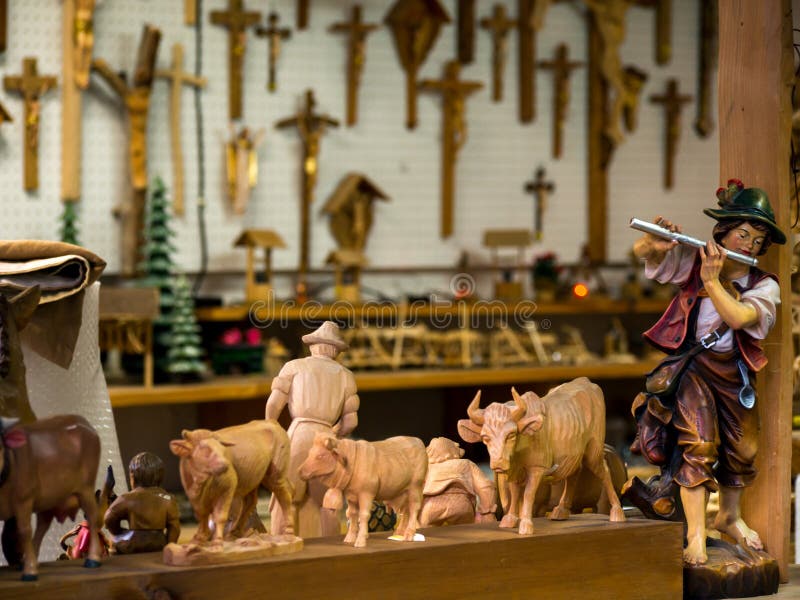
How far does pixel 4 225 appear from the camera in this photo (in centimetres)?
635

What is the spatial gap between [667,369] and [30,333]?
1627 millimetres

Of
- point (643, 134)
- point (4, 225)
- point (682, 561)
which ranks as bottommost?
point (682, 561)

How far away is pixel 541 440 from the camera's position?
10.3 ft

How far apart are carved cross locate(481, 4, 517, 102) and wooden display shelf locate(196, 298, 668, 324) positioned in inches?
47.6

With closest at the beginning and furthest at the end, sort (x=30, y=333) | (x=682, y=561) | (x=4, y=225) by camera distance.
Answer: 1. (x=682, y=561)
2. (x=30, y=333)
3. (x=4, y=225)

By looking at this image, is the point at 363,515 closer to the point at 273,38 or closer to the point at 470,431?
the point at 470,431

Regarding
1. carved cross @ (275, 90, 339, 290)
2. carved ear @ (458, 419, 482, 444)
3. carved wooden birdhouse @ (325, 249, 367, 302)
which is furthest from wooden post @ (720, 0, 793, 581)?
carved cross @ (275, 90, 339, 290)

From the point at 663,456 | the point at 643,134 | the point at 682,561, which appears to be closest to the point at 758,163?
the point at 663,456

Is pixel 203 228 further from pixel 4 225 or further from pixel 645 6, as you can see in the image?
pixel 645 6

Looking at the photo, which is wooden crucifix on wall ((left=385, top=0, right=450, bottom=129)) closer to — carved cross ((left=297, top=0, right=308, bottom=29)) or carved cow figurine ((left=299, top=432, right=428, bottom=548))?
carved cross ((left=297, top=0, right=308, bottom=29))

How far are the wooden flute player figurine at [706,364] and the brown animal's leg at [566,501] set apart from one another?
183mm

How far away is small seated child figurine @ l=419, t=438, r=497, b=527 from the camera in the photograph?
3.46 metres

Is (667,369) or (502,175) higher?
(502,175)

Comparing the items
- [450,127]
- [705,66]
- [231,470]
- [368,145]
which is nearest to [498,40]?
[450,127]
